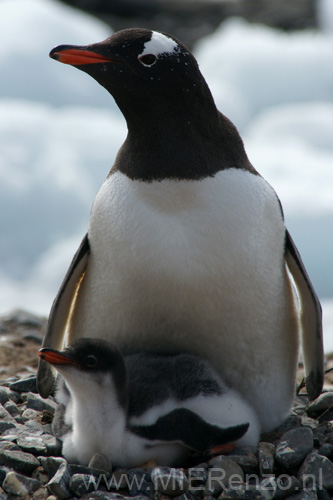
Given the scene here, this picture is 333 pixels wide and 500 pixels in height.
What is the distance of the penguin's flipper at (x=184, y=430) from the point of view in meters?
2.08

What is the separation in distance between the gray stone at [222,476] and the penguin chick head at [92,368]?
0.30 m

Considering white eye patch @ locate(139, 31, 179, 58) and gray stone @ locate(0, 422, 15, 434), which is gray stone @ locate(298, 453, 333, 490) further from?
white eye patch @ locate(139, 31, 179, 58)

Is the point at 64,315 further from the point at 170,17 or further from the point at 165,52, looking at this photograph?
the point at 170,17

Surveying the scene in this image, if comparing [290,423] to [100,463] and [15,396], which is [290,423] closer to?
[100,463]

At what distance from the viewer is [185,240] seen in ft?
7.14

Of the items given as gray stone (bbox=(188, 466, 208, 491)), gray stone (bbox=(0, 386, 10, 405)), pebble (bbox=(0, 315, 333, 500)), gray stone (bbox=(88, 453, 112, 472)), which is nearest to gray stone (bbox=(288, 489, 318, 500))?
pebble (bbox=(0, 315, 333, 500))

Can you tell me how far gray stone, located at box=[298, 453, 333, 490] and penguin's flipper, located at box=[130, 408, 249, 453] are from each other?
243 millimetres

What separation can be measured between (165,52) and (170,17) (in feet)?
33.1

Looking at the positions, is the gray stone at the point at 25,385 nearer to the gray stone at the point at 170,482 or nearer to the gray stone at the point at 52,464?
the gray stone at the point at 52,464

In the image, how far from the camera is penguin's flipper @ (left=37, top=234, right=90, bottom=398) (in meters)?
2.45

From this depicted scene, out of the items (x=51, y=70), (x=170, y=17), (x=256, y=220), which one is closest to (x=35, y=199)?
(x=51, y=70)

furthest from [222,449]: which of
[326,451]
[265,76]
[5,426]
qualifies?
[265,76]

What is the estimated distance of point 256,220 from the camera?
7.45ft

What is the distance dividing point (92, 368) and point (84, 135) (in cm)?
436
